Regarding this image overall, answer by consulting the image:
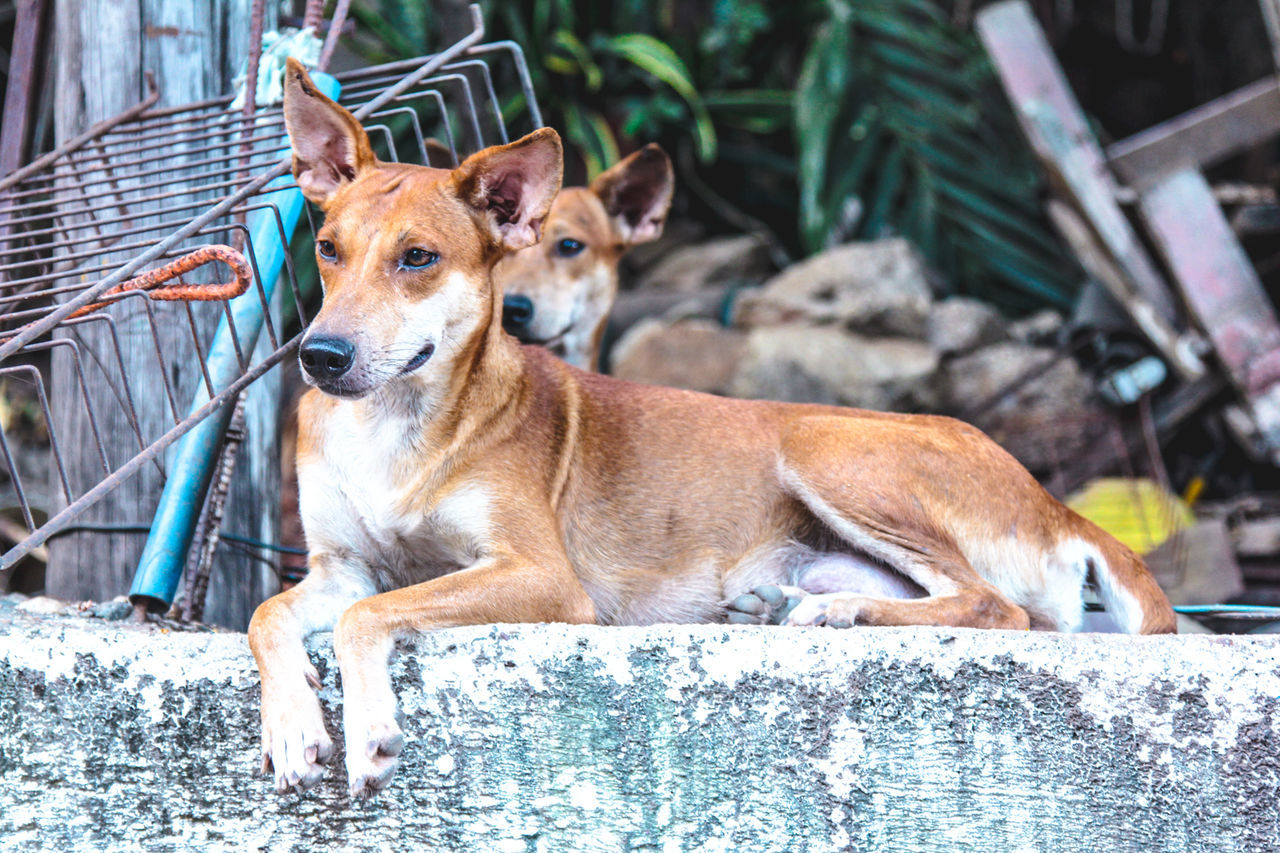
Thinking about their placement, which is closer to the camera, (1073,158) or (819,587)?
(819,587)

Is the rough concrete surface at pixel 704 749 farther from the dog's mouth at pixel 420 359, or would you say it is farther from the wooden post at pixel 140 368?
the wooden post at pixel 140 368

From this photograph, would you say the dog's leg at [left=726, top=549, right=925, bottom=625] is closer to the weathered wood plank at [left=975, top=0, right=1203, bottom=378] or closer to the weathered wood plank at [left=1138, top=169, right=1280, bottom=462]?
the weathered wood plank at [left=1138, top=169, right=1280, bottom=462]

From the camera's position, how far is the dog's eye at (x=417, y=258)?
281cm

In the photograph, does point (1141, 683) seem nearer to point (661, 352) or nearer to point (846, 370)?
point (846, 370)

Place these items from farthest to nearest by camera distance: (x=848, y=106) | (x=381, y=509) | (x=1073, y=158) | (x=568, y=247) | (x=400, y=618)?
(x=848, y=106) → (x=1073, y=158) → (x=568, y=247) → (x=381, y=509) → (x=400, y=618)

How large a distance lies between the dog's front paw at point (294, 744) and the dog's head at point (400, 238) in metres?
0.72

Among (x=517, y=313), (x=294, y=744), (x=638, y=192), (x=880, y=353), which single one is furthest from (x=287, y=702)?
(x=880, y=353)

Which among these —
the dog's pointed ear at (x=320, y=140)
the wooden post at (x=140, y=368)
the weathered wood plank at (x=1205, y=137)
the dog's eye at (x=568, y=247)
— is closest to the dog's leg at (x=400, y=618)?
the dog's pointed ear at (x=320, y=140)

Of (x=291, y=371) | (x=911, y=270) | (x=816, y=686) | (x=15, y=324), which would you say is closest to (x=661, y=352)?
(x=911, y=270)

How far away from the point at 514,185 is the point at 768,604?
1309mm

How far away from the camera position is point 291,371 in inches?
218

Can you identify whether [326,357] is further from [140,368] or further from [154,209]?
[154,209]

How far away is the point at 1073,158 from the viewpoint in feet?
19.2

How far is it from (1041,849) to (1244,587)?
13.3ft
